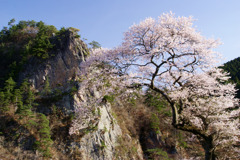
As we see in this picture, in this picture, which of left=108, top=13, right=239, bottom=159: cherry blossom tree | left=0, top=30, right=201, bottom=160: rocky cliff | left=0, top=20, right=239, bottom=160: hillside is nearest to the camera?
left=108, top=13, right=239, bottom=159: cherry blossom tree

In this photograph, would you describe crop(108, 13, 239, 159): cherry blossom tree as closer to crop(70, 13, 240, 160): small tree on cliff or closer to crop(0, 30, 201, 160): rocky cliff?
crop(70, 13, 240, 160): small tree on cliff

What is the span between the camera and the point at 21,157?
11.7 meters

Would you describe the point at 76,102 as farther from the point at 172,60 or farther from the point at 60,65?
the point at 172,60

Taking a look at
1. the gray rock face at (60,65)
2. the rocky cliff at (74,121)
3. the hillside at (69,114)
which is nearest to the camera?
the hillside at (69,114)

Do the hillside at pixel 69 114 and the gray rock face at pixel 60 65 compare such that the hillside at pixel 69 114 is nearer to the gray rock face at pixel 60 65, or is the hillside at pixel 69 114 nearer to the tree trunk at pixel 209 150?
the gray rock face at pixel 60 65

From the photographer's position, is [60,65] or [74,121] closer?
[74,121]

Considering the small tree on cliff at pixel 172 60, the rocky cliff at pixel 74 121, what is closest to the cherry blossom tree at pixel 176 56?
the small tree on cliff at pixel 172 60

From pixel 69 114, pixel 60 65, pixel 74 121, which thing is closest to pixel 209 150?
pixel 74 121

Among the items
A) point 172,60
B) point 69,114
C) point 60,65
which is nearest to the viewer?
point 172,60

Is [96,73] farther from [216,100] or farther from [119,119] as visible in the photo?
[119,119]

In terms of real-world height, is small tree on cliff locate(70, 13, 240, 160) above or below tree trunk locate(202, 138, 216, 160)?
above

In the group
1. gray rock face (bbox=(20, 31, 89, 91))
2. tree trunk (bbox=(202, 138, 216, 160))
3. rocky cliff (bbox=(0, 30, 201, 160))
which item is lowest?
tree trunk (bbox=(202, 138, 216, 160))

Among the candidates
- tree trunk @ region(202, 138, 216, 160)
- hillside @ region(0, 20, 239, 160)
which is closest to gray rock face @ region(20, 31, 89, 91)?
hillside @ region(0, 20, 239, 160)

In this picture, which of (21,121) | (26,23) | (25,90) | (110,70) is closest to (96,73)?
(110,70)
